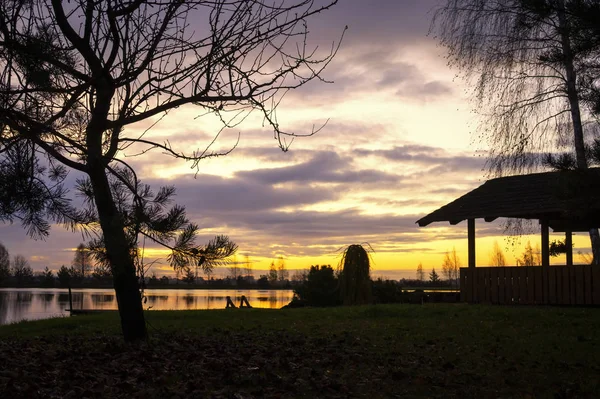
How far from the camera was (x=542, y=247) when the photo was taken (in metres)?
20.1

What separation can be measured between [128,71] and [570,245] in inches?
740

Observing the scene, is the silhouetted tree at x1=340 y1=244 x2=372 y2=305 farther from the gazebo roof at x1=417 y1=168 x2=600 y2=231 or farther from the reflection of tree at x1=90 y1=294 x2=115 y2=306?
the reflection of tree at x1=90 y1=294 x2=115 y2=306

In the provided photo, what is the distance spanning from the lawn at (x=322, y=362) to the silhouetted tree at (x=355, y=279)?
8327 mm

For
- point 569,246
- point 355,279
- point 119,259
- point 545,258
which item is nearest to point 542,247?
point 545,258

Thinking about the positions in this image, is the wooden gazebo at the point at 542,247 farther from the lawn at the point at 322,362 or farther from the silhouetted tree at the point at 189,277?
the silhouetted tree at the point at 189,277

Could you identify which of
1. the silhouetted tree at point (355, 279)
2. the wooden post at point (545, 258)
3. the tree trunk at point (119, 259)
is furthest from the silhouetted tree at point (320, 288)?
the tree trunk at point (119, 259)

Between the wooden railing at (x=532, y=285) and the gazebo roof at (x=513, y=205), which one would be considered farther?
the gazebo roof at (x=513, y=205)

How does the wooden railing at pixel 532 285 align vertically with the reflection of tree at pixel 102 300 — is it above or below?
above

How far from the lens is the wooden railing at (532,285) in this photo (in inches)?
696

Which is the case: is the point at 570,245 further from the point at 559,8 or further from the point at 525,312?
the point at 559,8

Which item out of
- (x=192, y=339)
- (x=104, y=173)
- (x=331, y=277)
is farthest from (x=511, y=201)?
(x=104, y=173)

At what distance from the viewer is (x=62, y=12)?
7.54 metres

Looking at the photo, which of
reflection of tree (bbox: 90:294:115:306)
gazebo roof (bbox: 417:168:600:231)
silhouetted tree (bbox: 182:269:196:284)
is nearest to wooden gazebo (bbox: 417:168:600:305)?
gazebo roof (bbox: 417:168:600:231)

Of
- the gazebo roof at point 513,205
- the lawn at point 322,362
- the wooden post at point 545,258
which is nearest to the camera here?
the lawn at point 322,362
